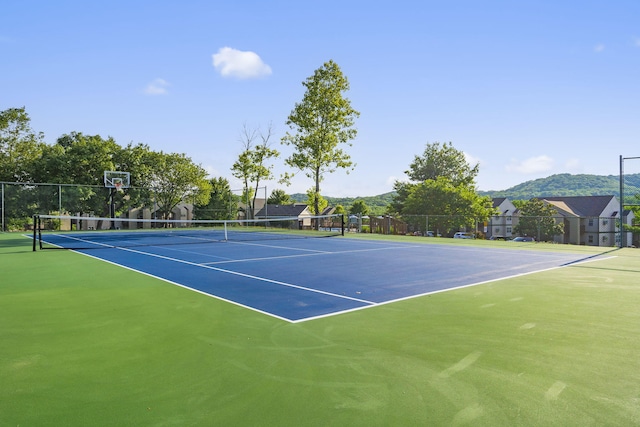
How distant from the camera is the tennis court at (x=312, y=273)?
21.9 ft

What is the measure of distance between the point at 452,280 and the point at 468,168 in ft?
198

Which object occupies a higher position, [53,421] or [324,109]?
[324,109]

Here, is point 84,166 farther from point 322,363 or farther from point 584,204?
point 584,204

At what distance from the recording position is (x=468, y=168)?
6525 cm

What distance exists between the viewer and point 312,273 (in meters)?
9.58

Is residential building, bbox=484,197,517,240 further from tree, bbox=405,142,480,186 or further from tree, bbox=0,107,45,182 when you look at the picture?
tree, bbox=0,107,45,182

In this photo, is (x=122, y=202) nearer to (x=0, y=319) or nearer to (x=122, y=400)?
(x=0, y=319)

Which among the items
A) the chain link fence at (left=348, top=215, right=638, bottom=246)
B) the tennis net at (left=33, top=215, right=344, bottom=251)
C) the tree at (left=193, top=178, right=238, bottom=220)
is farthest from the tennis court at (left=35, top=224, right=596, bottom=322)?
the tree at (left=193, top=178, right=238, bottom=220)

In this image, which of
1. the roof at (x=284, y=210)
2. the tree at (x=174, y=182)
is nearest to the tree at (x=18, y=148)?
the tree at (x=174, y=182)

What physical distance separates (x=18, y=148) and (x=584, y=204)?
72210 mm

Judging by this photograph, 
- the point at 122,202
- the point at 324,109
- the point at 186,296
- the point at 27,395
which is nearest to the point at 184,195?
the point at 122,202

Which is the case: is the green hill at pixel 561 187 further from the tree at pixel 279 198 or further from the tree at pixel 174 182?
the tree at pixel 174 182

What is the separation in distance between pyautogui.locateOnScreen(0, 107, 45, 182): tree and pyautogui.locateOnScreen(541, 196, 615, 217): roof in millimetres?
63176

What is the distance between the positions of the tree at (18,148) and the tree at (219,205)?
1401 cm
